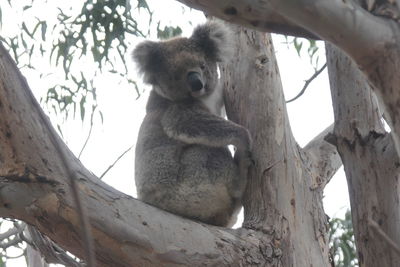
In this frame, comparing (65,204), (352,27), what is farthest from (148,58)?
(352,27)

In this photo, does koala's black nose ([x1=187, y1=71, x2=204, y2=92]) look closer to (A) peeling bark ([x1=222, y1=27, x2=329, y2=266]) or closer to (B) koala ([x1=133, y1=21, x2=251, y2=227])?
(B) koala ([x1=133, y1=21, x2=251, y2=227])

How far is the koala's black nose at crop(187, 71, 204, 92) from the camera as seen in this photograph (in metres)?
3.74

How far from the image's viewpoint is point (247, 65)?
3.24m

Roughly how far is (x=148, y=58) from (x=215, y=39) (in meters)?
0.46

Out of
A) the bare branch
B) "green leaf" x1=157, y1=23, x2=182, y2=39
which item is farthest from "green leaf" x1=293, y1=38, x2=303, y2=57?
the bare branch

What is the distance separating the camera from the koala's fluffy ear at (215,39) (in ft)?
11.7

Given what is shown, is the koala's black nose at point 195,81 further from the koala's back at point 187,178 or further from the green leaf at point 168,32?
the green leaf at point 168,32

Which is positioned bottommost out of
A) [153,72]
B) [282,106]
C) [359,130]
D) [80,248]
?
[80,248]

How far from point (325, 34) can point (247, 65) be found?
60.9 inches

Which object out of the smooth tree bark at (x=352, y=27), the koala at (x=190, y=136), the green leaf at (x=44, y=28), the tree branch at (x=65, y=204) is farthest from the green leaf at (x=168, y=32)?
the smooth tree bark at (x=352, y=27)

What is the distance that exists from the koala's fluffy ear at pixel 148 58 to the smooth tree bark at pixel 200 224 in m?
0.79

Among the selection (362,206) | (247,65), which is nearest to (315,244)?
(362,206)

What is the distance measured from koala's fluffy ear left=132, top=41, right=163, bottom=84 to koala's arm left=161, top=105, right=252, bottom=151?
1.12ft

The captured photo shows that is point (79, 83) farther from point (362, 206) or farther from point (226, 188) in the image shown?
point (362, 206)
